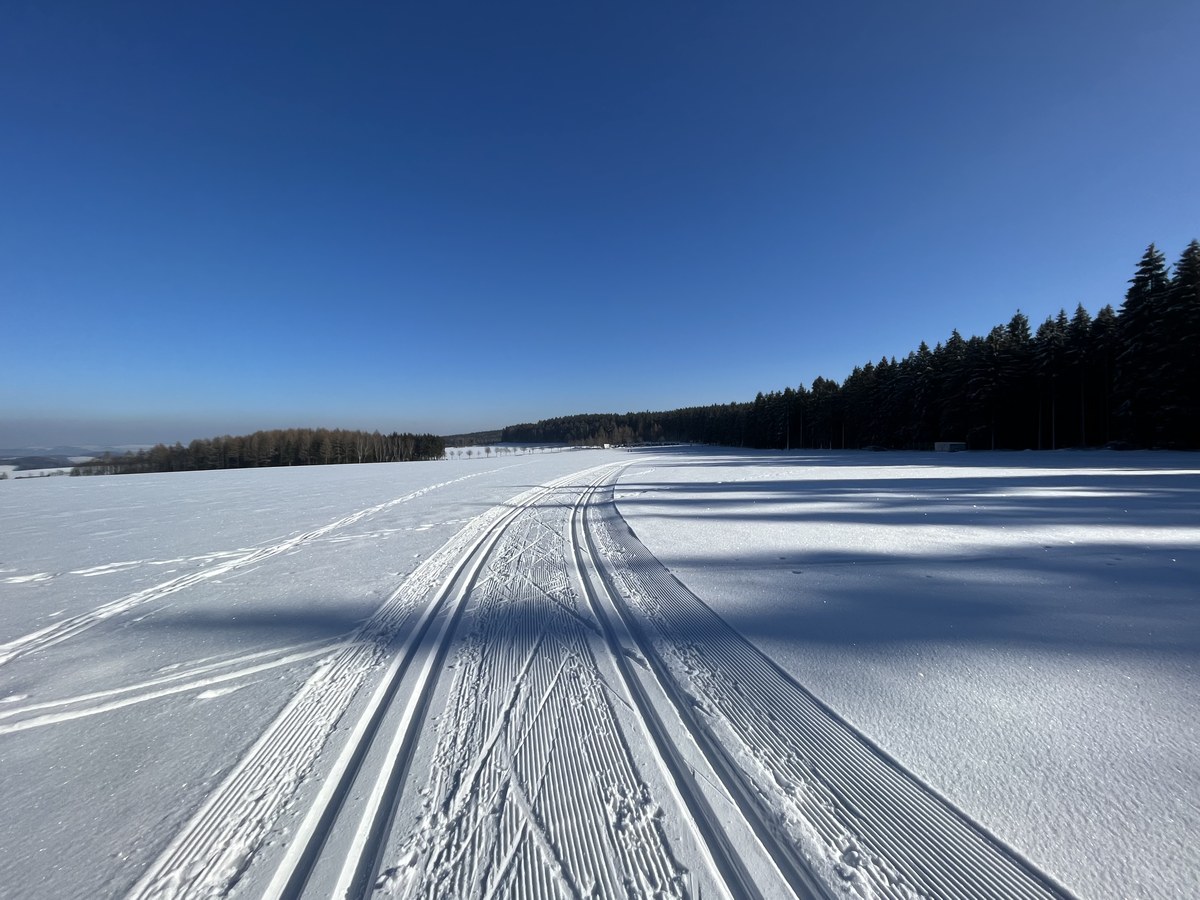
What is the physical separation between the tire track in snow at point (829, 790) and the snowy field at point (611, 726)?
0.01 meters

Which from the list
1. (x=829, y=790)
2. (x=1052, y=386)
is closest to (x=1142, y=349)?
(x=1052, y=386)

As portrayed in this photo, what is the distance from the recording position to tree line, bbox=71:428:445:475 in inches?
1466

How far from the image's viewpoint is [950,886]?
1547mm

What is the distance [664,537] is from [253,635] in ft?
17.4

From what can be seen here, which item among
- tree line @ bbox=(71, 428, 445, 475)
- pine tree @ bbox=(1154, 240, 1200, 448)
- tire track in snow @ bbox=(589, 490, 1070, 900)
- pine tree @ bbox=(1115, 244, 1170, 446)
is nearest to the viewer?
tire track in snow @ bbox=(589, 490, 1070, 900)

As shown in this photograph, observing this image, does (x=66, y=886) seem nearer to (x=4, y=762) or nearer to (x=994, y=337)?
(x=4, y=762)

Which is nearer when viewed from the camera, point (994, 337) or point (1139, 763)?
point (1139, 763)

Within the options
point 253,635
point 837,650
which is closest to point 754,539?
point 837,650

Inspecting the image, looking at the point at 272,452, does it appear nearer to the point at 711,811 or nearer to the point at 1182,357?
the point at 711,811

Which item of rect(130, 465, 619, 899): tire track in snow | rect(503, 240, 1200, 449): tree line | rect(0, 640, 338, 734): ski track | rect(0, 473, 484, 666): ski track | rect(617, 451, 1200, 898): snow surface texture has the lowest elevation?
rect(617, 451, 1200, 898): snow surface texture

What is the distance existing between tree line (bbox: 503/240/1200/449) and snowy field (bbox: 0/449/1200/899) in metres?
31.2

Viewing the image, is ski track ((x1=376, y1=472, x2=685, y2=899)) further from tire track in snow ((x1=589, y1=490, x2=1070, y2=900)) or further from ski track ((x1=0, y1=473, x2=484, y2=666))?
ski track ((x1=0, y1=473, x2=484, y2=666))

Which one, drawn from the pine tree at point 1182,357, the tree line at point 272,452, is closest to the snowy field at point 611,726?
the pine tree at point 1182,357

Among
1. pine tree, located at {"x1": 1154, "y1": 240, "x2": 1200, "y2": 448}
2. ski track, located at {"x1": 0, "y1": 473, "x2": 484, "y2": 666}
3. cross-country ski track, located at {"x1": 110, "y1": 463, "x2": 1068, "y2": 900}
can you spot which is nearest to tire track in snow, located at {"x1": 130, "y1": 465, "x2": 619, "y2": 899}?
cross-country ski track, located at {"x1": 110, "y1": 463, "x2": 1068, "y2": 900}
